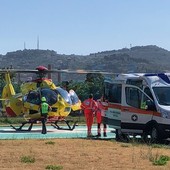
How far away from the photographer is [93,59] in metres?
126

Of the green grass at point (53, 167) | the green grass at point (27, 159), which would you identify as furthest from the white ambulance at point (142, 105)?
the green grass at point (53, 167)

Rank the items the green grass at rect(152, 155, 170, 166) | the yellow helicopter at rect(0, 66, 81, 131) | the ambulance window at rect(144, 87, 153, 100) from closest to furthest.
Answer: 1. the green grass at rect(152, 155, 170, 166)
2. the ambulance window at rect(144, 87, 153, 100)
3. the yellow helicopter at rect(0, 66, 81, 131)

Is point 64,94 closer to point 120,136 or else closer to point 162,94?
point 120,136

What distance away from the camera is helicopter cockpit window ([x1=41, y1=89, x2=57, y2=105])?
26.2m

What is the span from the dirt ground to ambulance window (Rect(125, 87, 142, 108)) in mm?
2986

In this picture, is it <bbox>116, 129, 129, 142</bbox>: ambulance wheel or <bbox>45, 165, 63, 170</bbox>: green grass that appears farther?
<bbox>116, 129, 129, 142</bbox>: ambulance wheel

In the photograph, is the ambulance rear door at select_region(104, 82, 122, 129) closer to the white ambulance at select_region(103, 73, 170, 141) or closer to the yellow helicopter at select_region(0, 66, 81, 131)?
the white ambulance at select_region(103, 73, 170, 141)

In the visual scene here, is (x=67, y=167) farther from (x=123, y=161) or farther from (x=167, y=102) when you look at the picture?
(x=167, y=102)

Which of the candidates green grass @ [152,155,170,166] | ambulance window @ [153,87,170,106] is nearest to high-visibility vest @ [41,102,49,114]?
ambulance window @ [153,87,170,106]

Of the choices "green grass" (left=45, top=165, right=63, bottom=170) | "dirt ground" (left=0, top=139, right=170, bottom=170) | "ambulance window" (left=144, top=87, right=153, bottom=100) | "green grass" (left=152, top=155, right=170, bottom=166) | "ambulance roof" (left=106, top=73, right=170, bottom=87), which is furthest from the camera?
"ambulance roof" (left=106, top=73, right=170, bottom=87)

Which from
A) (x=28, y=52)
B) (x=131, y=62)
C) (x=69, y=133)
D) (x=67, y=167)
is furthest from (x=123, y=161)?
(x=28, y=52)

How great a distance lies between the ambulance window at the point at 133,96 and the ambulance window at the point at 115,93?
18.2 inches

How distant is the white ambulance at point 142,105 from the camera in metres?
19.6

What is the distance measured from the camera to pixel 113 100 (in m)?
21.9
